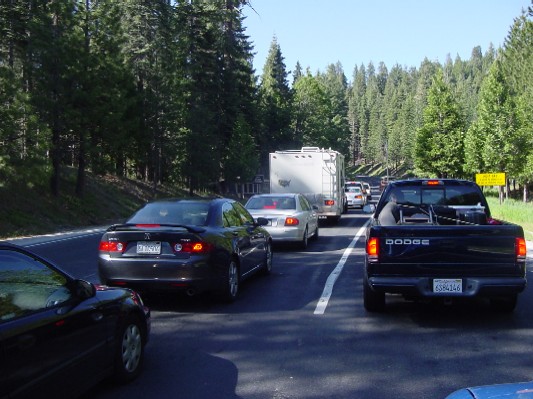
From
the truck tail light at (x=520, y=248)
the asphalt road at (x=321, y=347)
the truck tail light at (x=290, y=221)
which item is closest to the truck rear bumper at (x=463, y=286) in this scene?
the truck tail light at (x=520, y=248)

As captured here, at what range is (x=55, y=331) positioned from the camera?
4.02 meters

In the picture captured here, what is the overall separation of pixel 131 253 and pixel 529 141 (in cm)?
4329

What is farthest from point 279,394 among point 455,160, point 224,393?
point 455,160

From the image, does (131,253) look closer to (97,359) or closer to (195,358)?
(195,358)

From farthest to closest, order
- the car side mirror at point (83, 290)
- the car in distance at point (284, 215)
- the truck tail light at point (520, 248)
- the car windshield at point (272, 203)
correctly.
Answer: the car windshield at point (272, 203) → the car in distance at point (284, 215) → the truck tail light at point (520, 248) → the car side mirror at point (83, 290)

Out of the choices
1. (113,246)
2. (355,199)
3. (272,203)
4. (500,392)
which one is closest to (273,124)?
(355,199)

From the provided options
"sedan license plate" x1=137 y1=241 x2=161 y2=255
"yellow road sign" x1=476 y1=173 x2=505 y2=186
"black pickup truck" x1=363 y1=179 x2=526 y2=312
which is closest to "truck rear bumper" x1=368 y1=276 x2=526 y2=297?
"black pickup truck" x1=363 y1=179 x2=526 y2=312

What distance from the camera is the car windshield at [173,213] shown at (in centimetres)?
848

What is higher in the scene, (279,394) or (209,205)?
(209,205)

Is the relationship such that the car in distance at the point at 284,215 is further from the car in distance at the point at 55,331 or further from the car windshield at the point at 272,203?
the car in distance at the point at 55,331

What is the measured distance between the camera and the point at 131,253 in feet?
26.3

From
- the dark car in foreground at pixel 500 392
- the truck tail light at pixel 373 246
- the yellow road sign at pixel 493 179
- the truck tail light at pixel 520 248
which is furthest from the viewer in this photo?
the yellow road sign at pixel 493 179

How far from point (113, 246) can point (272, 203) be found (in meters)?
8.10

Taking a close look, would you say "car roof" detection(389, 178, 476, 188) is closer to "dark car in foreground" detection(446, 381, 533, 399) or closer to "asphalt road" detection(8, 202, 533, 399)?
"asphalt road" detection(8, 202, 533, 399)
